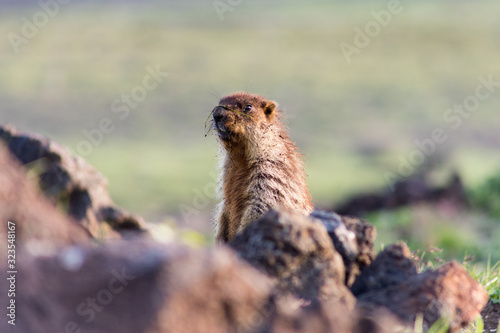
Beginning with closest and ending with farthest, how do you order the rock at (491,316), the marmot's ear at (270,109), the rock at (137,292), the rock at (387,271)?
the rock at (137,292), the rock at (387,271), the rock at (491,316), the marmot's ear at (270,109)

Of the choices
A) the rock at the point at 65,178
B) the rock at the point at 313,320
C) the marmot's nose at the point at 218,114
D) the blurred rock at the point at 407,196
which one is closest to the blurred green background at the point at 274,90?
the blurred rock at the point at 407,196

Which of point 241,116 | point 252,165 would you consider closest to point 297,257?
point 252,165

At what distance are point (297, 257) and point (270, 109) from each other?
356 cm

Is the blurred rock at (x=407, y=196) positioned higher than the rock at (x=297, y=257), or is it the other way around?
the rock at (x=297, y=257)

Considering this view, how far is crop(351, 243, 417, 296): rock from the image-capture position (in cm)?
416

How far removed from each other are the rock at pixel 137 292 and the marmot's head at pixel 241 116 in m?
3.54

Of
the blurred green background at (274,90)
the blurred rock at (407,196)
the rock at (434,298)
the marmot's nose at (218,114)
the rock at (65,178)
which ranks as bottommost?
the blurred green background at (274,90)

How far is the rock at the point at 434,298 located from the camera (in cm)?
385

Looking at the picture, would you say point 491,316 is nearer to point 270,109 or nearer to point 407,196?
point 270,109

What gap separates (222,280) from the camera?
3131 millimetres

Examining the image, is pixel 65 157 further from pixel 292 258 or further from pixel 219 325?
pixel 219 325

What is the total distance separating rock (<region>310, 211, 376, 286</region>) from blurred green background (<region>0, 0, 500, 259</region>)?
25.9ft

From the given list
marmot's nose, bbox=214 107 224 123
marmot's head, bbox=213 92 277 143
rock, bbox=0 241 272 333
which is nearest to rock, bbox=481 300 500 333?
rock, bbox=0 241 272 333

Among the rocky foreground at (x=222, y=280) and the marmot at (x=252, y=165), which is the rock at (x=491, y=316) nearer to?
the rocky foreground at (x=222, y=280)
